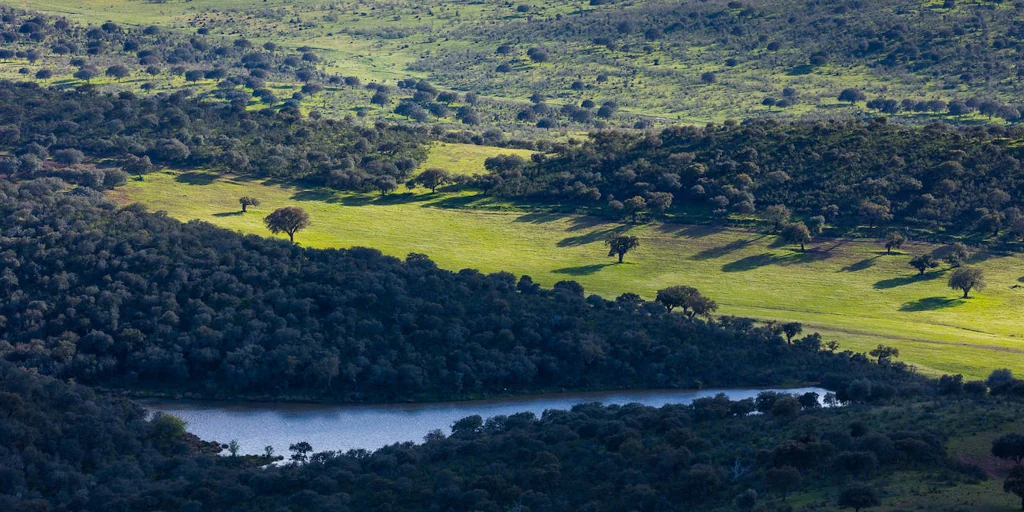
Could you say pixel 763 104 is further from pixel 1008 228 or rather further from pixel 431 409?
pixel 431 409

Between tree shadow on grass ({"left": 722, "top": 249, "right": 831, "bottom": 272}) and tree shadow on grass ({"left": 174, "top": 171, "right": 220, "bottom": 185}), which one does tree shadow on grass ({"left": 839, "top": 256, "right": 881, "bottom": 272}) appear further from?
tree shadow on grass ({"left": 174, "top": 171, "right": 220, "bottom": 185})

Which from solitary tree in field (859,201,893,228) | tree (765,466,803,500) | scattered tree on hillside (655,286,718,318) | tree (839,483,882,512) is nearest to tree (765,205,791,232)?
solitary tree in field (859,201,893,228)

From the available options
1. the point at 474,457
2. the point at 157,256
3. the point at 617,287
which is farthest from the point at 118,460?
the point at 617,287

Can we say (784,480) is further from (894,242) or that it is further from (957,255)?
(894,242)

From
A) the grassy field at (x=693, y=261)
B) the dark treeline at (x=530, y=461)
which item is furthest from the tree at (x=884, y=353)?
the dark treeline at (x=530, y=461)

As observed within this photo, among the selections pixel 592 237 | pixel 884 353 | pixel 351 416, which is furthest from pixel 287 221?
pixel 884 353

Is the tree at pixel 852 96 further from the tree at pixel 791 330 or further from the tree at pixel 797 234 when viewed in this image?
the tree at pixel 791 330
